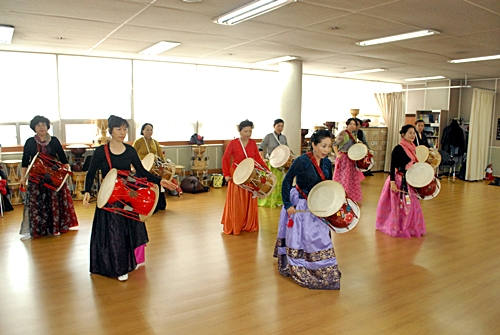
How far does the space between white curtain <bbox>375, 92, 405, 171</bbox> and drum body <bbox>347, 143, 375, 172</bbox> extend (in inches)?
233

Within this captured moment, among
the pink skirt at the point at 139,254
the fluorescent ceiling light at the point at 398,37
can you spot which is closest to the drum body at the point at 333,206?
the pink skirt at the point at 139,254

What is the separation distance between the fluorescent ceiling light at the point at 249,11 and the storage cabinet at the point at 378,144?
786cm

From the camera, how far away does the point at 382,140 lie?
11.9m

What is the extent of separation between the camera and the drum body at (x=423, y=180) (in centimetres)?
482

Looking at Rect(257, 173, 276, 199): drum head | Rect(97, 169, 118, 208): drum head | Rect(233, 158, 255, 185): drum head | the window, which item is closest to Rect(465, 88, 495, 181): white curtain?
Rect(257, 173, 276, 199): drum head

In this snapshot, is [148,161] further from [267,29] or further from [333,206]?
[333,206]

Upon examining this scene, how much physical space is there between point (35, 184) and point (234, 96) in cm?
579

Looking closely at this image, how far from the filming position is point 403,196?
5188 millimetres

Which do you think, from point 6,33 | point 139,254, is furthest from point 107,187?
point 6,33

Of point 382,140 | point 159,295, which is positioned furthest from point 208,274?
point 382,140

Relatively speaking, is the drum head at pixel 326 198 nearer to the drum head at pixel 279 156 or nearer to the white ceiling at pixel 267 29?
the white ceiling at pixel 267 29

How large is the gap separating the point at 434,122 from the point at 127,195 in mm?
10000

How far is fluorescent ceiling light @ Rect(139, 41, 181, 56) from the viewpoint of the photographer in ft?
21.0

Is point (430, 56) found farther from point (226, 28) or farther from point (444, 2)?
point (226, 28)
